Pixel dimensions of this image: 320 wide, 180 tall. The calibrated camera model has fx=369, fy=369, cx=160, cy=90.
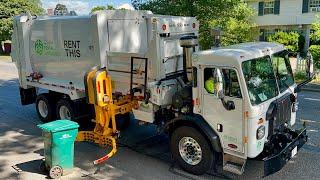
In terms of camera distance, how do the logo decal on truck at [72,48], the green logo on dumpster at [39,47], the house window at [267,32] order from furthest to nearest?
the house window at [267,32]
the green logo on dumpster at [39,47]
the logo decal on truck at [72,48]

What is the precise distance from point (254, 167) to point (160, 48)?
2.77 metres

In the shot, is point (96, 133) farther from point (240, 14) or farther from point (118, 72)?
point (240, 14)

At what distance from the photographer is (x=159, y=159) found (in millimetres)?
7289

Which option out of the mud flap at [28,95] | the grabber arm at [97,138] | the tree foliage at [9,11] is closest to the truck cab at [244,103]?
the grabber arm at [97,138]

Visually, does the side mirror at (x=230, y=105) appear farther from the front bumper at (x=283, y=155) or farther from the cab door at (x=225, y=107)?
the front bumper at (x=283, y=155)

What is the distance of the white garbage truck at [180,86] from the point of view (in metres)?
5.73

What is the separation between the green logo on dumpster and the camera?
10030 millimetres

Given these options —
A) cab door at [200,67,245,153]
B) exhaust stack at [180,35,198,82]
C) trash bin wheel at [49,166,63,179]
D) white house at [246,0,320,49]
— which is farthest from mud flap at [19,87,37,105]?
white house at [246,0,320,49]

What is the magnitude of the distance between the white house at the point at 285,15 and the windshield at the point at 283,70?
78.5 ft

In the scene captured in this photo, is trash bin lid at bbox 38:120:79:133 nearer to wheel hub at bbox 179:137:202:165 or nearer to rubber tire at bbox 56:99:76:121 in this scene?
wheel hub at bbox 179:137:202:165

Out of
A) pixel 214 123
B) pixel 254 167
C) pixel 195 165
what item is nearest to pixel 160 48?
pixel 214 123

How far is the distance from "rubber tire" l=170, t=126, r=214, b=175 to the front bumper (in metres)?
0.94

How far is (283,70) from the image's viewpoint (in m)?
6.55

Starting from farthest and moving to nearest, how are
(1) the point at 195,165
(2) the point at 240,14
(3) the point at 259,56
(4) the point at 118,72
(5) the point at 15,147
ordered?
(2) the point at 240,14 < (5) the point at 15,147 < (4) the point at 118,72 < (1) the point at 195,165 < (3) the point at 259,56
